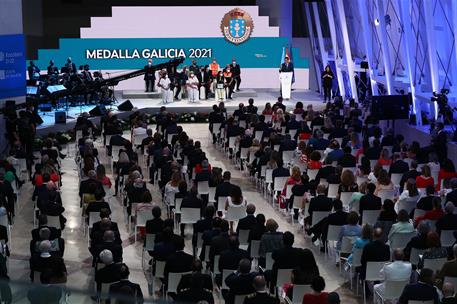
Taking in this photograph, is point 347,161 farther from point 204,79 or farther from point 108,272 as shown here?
point 204,79

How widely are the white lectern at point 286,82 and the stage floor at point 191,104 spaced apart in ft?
0.98

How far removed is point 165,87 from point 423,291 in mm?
22101

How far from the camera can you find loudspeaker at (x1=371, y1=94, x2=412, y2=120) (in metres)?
22.8

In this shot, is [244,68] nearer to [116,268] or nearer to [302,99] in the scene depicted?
[302,99]

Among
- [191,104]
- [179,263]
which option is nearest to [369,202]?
[179,263]

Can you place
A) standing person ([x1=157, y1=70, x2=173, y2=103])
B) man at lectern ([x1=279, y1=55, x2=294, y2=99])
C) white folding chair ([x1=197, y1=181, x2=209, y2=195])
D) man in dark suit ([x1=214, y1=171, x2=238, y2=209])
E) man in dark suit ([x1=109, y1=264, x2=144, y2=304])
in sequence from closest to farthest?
man in dark suit ([x1=109, y1=264, x2=144, y2=304])
man in dark suit ([x1=214, y1=171, x2=238, y2=209])
white folding chair ([x1=197, y1=181, x2=209, y2=195])
standing person ([x1=157, y1=70, x2=173, y2=103])
man at lectern ([x1=279, y1=55, x2=294, y2=99])

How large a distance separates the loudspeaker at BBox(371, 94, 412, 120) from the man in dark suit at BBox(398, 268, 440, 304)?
12748 millimetres

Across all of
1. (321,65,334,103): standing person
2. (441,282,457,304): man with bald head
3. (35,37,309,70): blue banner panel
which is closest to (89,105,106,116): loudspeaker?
(35,37,309,70): blue banner panel

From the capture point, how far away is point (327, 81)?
105 ft

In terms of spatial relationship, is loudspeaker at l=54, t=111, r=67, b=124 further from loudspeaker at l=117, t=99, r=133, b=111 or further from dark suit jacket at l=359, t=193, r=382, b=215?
dark suit jacket at l=359, t=193, r=382, b=215

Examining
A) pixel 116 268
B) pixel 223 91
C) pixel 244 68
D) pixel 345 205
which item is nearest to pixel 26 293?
pixel 116 268

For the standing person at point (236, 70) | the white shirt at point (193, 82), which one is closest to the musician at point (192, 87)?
the white shirt at point (193, 82)

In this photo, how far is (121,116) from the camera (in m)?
29.4

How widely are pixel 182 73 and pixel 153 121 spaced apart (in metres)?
3.87
